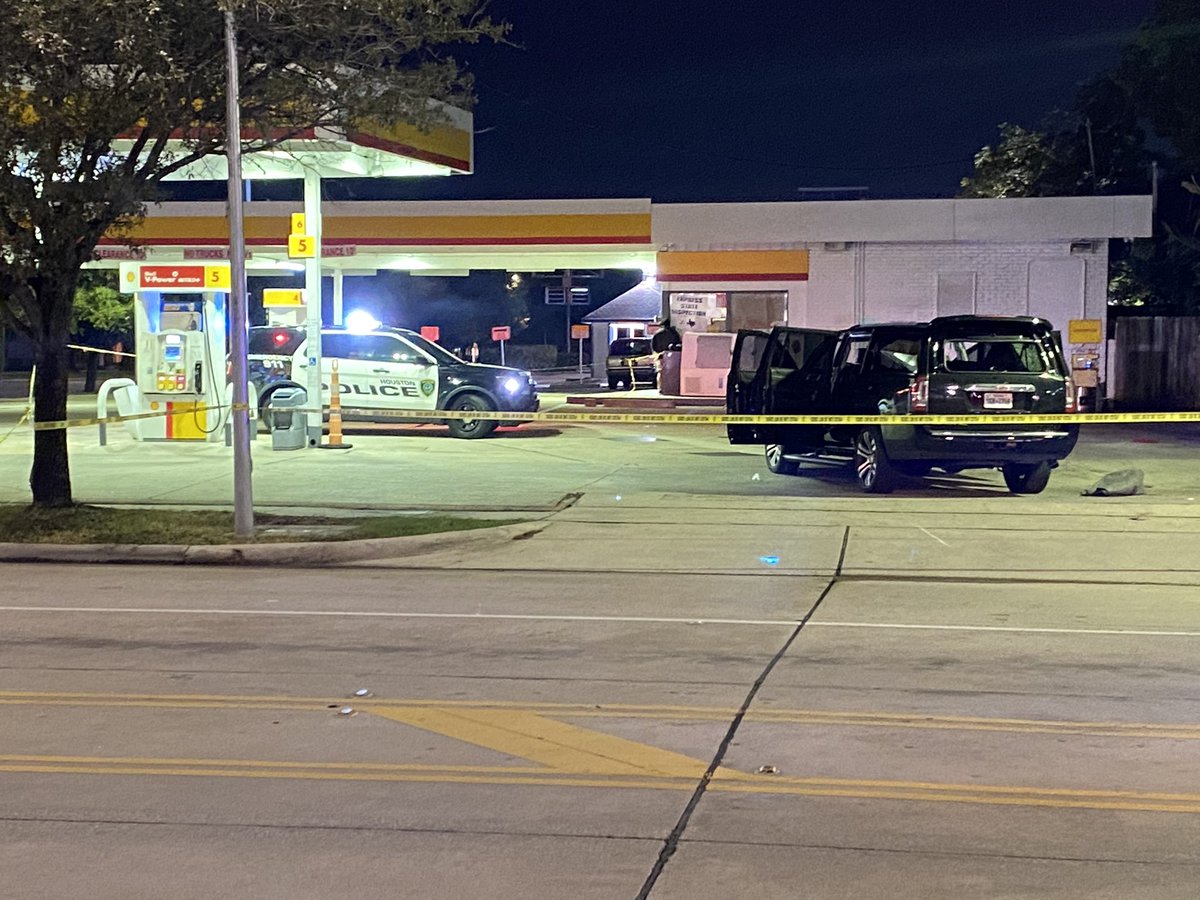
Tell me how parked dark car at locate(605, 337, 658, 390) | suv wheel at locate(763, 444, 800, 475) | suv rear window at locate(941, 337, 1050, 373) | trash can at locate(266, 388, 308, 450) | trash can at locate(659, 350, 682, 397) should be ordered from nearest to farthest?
suv rear window at locate(941, 337, 1050, 373), suv wheel at locate(763, 444, 800, 475), trash can at locate(266, 388, 308, 450), trash can at locate(659, 350, 682, 397), parked dark car at locate(605, 337, 658, 390)

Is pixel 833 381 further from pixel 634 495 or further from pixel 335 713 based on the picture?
pixel 335 713

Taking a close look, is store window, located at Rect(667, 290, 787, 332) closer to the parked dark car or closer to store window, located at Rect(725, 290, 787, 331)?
store window, located at Rect(725, 290, 787, 331)

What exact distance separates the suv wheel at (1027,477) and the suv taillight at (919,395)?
1.84 metres

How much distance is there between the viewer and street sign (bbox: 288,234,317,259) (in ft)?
70.2

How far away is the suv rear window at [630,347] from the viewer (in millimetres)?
42763

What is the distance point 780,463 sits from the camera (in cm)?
1861

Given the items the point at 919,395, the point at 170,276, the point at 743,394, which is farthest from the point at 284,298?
the point at 919,395

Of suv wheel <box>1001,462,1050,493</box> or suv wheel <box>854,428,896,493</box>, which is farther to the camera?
suv wheel <box>1001,462,1050,493</box>

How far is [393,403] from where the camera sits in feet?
82.3

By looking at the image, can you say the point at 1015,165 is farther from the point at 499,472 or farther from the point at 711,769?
the point at 711,769

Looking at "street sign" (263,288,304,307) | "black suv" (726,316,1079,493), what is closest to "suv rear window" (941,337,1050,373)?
"black suv" (726,316,1079,493)

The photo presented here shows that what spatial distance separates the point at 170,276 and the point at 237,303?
9.51m

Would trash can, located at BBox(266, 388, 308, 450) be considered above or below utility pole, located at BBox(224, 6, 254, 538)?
below

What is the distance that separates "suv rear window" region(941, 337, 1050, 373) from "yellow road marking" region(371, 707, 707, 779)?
975cm
